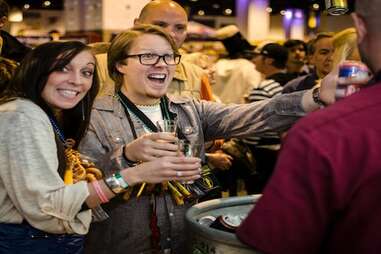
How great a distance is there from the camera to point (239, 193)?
5.17m

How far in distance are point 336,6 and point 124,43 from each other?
890 millimetres

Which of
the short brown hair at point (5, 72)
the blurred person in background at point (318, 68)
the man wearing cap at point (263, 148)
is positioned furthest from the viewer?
the man wearing cap at point (263, 148)

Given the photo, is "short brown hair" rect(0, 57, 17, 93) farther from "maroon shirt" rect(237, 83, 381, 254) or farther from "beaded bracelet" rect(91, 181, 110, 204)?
"maroon shirt" rect(237, 83, 381, 254)

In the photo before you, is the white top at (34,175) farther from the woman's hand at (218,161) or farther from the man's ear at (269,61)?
the man's ear at (269,61)

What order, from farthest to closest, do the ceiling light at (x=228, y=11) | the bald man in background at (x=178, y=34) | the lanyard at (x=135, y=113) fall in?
1. the ceiling light at (x=228, y=11)
2. the bald man in background at (x=178, y=34)
3. the lanyard at (x=135, y=113)

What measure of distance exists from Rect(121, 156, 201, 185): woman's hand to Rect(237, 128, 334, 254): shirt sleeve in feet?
2.41

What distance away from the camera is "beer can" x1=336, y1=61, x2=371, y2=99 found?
1.61 meters

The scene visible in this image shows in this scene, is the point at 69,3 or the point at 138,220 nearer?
the point at 138,220

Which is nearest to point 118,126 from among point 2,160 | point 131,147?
point 131,147

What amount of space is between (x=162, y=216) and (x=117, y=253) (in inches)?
9.5

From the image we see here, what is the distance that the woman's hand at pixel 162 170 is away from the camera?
2021mm

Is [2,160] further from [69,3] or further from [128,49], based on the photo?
[69,3]

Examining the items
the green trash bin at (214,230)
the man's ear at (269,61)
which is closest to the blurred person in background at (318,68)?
the man's ear at (269,61)

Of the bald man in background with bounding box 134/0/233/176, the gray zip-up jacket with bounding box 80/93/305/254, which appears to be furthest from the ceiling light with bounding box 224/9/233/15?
the gray zip-up jacket with bounding box 80/93/305/254
